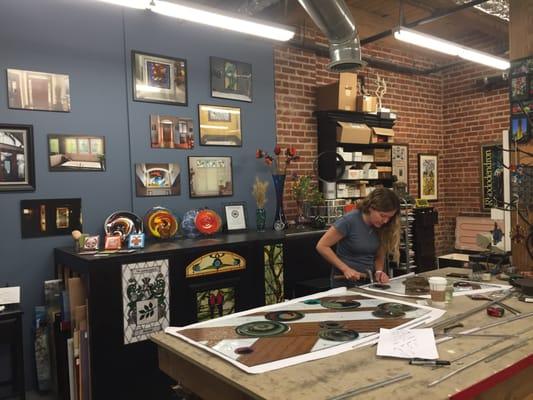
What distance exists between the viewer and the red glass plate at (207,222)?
4238 millimetres

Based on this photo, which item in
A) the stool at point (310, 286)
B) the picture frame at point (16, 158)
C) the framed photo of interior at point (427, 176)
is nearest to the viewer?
the picture frame at point (16, 158)

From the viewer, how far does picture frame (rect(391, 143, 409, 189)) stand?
6656mm

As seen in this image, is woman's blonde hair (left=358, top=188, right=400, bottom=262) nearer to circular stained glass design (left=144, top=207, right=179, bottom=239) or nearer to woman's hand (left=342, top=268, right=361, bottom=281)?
woman's hand (left=342, top=268, right=361, bottom=281)

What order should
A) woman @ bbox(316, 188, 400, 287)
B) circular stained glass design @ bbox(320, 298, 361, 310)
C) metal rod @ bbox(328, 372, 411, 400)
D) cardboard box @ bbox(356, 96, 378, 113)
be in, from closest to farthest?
metal rod @ bbox(328, 372, 411, 400) < circular stained glass design @ bbox(320, 298, 361, 310) < woman @ bbox(316, 188, 400, 287) < cardboard box @ bbox(356, 96, 378, 113)

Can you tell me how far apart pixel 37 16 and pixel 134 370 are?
2893 millimetres

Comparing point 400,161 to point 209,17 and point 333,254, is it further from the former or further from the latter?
point 209,17

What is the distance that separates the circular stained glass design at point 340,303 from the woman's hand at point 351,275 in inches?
21.1

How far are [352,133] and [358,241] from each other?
256cm

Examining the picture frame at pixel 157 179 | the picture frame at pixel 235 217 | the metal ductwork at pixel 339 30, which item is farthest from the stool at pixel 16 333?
the metal ductwork at pixel 339 30

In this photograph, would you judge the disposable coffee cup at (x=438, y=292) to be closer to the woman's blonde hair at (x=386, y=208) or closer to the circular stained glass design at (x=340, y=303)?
the circular stained glass design at (x=340, y=303)

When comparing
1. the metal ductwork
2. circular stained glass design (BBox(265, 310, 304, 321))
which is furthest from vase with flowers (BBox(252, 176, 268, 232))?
circular stained glass design (BBox(265, 310, 304, 321))

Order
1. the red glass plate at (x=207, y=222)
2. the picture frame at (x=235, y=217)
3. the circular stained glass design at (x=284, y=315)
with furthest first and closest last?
1. the picture frame at (x=235, y=217)
2. the red glass plate at (x=207, y=222)
3. the circular stained glass design at (x=284, y=315)

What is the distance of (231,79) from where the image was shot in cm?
474

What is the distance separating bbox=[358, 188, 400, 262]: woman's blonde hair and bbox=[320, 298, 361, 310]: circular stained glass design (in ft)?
2.77
